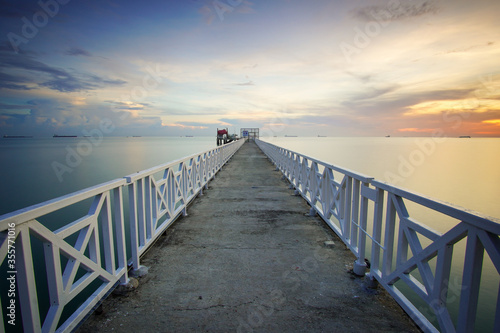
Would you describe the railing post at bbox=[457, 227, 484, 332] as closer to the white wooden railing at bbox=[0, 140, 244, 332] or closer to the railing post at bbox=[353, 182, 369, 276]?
the railing post at bbox=[353, 182, 369, 276]

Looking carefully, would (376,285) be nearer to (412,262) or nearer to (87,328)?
(412,262)

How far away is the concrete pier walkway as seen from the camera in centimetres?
250

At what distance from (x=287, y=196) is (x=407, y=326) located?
536cm

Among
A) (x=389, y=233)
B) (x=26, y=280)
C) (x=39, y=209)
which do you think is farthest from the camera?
(x=389, y=233)

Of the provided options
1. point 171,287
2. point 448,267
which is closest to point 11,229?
point 171,287

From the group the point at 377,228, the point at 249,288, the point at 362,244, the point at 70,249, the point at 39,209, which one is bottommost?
the point at 249,288

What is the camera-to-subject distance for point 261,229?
198 inches

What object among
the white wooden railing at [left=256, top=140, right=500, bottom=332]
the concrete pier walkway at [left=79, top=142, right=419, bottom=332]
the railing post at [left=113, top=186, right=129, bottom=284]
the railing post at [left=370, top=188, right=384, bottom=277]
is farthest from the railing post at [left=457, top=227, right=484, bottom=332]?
the railing post at [left=113, top=186, right=129, bottom=284]

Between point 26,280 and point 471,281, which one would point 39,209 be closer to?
point 26,280

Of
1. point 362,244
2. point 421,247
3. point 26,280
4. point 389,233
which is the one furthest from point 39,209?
point 362,244

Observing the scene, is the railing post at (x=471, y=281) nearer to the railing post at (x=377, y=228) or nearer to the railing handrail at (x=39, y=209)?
the railing post at (x=377, y=228)

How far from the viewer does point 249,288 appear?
305cm

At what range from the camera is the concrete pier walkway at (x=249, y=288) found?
8.20 ft

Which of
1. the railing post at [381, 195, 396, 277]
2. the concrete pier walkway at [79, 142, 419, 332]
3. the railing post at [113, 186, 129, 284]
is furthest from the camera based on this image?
the railing post at [113, 186, 129, 284]
